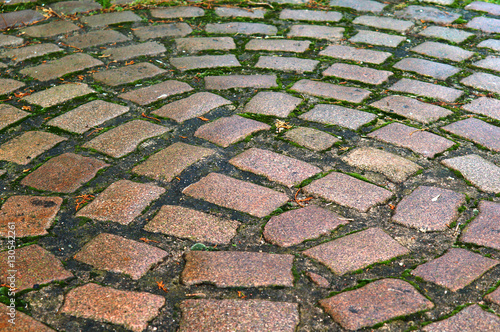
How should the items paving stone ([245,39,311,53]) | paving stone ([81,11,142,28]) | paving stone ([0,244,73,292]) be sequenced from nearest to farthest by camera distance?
paving stone ([0,244,73,292]) < paving stone ([245,39,311,53]) < paving stone ([81,11,142,28])

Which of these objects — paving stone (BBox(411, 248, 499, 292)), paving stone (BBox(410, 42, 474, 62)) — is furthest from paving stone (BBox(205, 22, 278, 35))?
paving stone (BBox(411, 248, 499, 292))

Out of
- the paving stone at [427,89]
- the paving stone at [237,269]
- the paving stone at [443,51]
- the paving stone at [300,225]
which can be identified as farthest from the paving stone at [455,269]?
the paving stone at [443,51]

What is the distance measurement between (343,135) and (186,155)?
0.85 m

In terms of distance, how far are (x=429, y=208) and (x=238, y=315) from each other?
982 millimetres

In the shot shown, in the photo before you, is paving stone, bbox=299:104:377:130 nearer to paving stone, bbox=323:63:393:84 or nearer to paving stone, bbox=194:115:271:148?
paving stone, bbox=194:115:271:148

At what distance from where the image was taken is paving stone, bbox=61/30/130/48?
3452mm

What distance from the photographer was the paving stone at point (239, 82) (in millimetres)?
2885

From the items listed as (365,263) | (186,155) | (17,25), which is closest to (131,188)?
(186,155)

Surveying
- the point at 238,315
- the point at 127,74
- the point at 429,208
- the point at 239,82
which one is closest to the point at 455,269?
the point at 429,208

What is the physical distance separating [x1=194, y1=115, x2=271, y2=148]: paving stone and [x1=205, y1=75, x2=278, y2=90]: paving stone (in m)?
0.41

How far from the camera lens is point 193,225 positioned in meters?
1.81

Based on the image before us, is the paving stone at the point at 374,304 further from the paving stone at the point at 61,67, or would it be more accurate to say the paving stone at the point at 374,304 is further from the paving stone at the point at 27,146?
the paving stone at the point at 61,67

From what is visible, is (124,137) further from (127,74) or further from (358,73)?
(358,73)

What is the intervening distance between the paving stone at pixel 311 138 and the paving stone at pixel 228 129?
15cm
